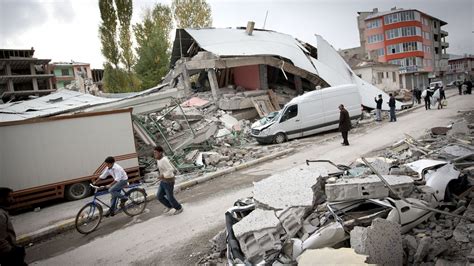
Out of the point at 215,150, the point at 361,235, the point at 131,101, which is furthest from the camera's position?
the point at 215,150

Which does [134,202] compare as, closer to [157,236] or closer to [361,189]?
[157,236]

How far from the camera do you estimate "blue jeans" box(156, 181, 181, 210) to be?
754 centimetres

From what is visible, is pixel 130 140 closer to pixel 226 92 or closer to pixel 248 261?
pixel 248 261

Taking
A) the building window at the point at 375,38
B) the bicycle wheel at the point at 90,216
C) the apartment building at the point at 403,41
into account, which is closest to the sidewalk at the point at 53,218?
the bicycle wheel at the point at 90,216

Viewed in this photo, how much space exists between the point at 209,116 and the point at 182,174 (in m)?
7.80

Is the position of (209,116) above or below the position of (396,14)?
below

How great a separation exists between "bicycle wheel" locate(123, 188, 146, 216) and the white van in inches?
339

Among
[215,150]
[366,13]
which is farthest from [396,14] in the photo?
[215,150]

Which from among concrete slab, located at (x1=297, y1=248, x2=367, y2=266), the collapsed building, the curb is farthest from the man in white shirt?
concrete slab, located at (x1=297, y1=248, x2=367, y2=266)

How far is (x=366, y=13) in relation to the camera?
6631 centimetres

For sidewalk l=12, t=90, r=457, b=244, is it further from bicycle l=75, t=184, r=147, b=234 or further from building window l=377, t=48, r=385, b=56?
building window l=377, t=48, r=385, b=56

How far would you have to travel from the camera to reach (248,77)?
24.8 meters

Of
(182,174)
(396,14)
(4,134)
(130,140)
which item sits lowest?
(182,174)

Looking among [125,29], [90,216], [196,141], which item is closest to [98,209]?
[90,216]
